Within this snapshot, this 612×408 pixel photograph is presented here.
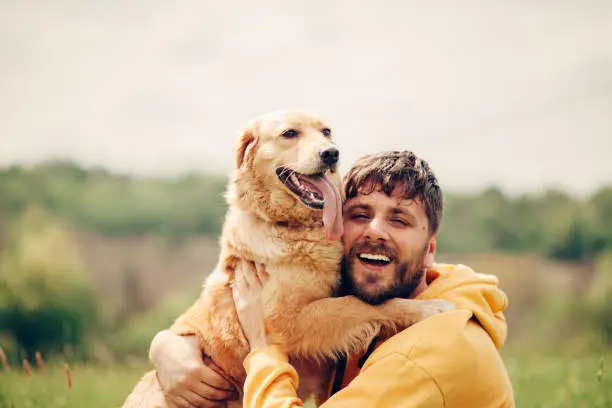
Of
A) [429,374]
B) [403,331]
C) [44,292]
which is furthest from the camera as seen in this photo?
[44,292]

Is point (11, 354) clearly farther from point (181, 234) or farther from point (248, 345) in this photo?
point (248, 345)

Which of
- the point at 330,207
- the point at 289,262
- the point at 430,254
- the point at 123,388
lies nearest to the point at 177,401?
the point at 289,262

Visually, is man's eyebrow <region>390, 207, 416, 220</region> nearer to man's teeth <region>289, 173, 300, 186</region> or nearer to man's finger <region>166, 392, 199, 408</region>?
man's teeth <region>289, 173, 300, 186</region>

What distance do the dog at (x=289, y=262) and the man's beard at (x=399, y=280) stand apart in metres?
0.05

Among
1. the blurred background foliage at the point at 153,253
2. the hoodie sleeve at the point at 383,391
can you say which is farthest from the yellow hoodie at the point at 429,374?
the blurred background foliage at the point at 153,253

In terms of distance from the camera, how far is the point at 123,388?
17.2 feet

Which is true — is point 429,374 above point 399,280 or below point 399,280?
below

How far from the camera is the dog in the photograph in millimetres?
2729

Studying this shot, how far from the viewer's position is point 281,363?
7.73ft

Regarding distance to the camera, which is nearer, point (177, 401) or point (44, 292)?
point (177, 401)

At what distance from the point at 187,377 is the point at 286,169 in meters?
1.19

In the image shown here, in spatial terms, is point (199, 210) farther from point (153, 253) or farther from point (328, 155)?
point (328, 155)

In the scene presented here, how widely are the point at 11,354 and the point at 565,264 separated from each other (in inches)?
520

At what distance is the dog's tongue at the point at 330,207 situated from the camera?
2729 millimetres
